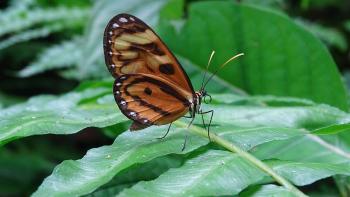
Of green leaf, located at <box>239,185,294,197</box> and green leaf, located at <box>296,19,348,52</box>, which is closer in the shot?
green leaf, located at <box>239,185,294,197</box>

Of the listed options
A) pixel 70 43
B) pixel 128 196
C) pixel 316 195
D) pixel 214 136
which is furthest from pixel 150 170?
pixel 70 43

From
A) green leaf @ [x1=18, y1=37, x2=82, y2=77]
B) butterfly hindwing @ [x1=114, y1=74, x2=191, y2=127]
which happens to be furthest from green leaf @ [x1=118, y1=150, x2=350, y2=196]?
green leaf @ [x1=18, y1=37, x2=82, y2=77]

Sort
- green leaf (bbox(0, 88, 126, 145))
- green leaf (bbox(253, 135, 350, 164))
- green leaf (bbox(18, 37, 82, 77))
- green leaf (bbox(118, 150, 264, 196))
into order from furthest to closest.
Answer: green leaf (bbox(18, 37, 82, 77)), green leaf (bbox(253, 135, 350, 164)), green leaf (bbox(0, 88, 126, 145)), green leaf (bbox(118, 150, 264, 196))

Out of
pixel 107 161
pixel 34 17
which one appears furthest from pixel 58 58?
pixel 107 161

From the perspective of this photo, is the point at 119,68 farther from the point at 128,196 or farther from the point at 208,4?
the point at 208,4

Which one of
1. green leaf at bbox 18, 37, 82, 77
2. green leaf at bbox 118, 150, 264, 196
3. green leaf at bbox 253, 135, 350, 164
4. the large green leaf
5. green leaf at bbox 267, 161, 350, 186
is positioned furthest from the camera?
green leaf at bbox 18, 37, 82, 77

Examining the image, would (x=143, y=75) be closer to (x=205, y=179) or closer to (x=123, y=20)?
(x=123, y=20)

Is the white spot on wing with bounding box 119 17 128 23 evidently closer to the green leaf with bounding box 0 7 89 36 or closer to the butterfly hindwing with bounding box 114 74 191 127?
the butterfly hindwing with bounding box 114 74 191 127
